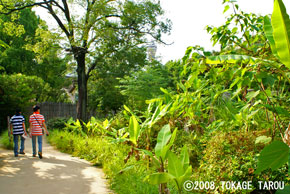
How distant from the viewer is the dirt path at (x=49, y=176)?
4.40 metres

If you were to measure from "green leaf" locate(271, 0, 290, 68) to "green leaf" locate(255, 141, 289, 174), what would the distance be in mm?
559

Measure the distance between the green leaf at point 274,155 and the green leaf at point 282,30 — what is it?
559mm

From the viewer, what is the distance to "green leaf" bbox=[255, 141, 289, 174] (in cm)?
139

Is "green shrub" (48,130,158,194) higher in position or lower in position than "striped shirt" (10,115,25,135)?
lower

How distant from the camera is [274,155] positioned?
1.42 meters

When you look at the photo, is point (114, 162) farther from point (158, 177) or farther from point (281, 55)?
point (281, 55)

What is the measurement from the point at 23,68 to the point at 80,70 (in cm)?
1396

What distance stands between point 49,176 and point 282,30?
528cm

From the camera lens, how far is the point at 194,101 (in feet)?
11.3

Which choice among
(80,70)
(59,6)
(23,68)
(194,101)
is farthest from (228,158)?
(23,68)

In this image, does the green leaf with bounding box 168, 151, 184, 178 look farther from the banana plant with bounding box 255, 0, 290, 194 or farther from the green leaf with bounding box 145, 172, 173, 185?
the banana plant with bounding box 255, 0, 290, 194

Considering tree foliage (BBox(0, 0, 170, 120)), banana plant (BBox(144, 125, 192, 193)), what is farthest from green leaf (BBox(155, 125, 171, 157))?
tree foliage (BBox(0, 0, 170, 120))

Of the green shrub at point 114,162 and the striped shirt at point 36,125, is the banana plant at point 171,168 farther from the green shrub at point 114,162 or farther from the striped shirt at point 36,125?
the striped shirt at point 36,125

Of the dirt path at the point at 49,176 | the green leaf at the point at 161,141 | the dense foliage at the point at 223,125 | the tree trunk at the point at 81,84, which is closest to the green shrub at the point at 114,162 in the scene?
the dense foliage at the point at 223,125
